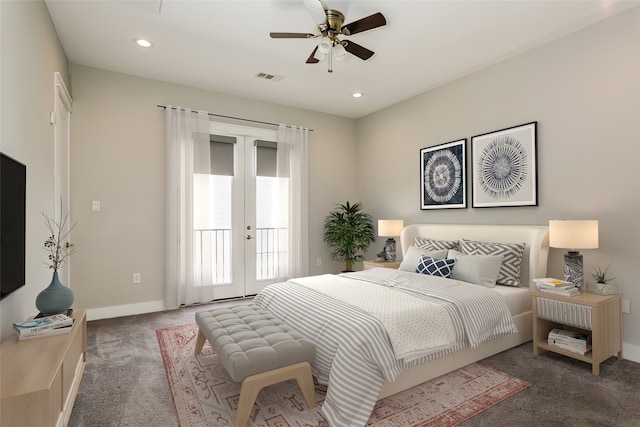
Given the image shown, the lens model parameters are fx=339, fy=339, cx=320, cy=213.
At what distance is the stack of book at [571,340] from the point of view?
8.59 feet

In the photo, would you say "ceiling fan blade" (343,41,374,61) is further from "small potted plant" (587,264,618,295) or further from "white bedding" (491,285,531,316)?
"small potted plant" (587,264,618,295)

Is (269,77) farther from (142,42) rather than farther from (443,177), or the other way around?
(443,177)

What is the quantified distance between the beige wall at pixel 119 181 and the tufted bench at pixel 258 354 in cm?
217

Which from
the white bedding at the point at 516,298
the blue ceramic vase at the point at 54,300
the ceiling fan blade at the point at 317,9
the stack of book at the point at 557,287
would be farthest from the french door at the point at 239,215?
the stack of book at the point at 557,287

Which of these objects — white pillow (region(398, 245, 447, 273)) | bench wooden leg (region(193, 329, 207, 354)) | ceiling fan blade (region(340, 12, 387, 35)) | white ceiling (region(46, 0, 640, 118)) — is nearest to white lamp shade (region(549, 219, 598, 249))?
white pillow (region(398, 245, 447, 273))

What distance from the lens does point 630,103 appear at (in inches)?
107

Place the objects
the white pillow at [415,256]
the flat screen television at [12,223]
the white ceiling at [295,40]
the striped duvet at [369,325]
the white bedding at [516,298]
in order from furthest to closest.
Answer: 1. the white pillow at [415,256]
2. the white bedding at [516,298]
3. the white ceiling at [295,40]
4. the striped duvet at [369,325]
5. the flat screen television at [12,223]

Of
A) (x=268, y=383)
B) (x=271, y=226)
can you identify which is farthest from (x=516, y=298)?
(x=271, y=226)

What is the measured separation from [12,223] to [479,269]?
3.44 metres

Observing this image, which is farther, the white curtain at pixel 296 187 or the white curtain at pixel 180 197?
the white curtain at pixel 296 187

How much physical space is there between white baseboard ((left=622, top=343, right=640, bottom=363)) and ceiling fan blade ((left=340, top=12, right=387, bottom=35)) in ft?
10.5

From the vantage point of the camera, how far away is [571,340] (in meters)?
2.68

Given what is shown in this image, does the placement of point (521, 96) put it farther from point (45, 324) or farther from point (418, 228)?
point (45, 324)

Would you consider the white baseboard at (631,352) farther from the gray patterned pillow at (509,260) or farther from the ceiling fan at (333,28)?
the ceiling fan at (333,28)
